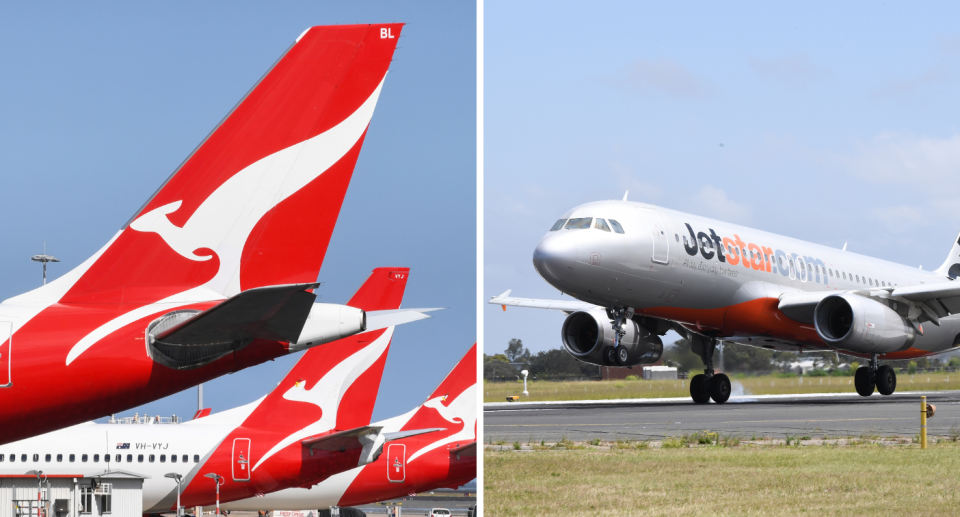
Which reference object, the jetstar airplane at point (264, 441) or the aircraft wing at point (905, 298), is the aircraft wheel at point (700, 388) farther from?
the jetstar airplane at point (264, 441)

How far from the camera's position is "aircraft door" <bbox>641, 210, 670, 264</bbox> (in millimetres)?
19250

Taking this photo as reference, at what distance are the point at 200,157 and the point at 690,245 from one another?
43.1ft

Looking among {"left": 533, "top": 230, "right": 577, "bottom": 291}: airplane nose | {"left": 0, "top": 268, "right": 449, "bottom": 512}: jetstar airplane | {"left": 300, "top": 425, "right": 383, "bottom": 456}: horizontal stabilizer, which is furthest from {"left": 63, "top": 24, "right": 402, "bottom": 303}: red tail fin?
{"left": 0, "top": 268, "right": 449, "bottom": 512}: jetstar airplane

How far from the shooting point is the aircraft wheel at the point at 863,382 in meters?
24.3

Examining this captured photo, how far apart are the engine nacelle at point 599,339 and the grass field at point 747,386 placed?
2.45ft

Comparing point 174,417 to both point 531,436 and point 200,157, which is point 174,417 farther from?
point 200,157

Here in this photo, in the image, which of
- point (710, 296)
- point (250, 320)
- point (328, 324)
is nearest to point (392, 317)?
point (328, 324)

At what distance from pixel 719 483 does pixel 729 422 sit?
750 centimetres

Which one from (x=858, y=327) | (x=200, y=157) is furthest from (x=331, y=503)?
(x=200, y=157)

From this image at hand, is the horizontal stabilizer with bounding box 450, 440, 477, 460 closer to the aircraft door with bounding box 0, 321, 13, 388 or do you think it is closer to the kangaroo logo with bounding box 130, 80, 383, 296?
the kangaroo logo with bounding box 130, 80, 383, 296

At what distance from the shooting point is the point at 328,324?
8.02 metres

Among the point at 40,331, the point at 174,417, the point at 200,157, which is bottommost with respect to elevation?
the point at 174,417

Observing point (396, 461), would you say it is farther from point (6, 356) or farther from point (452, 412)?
point (6, 356)

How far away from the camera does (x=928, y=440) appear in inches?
482
